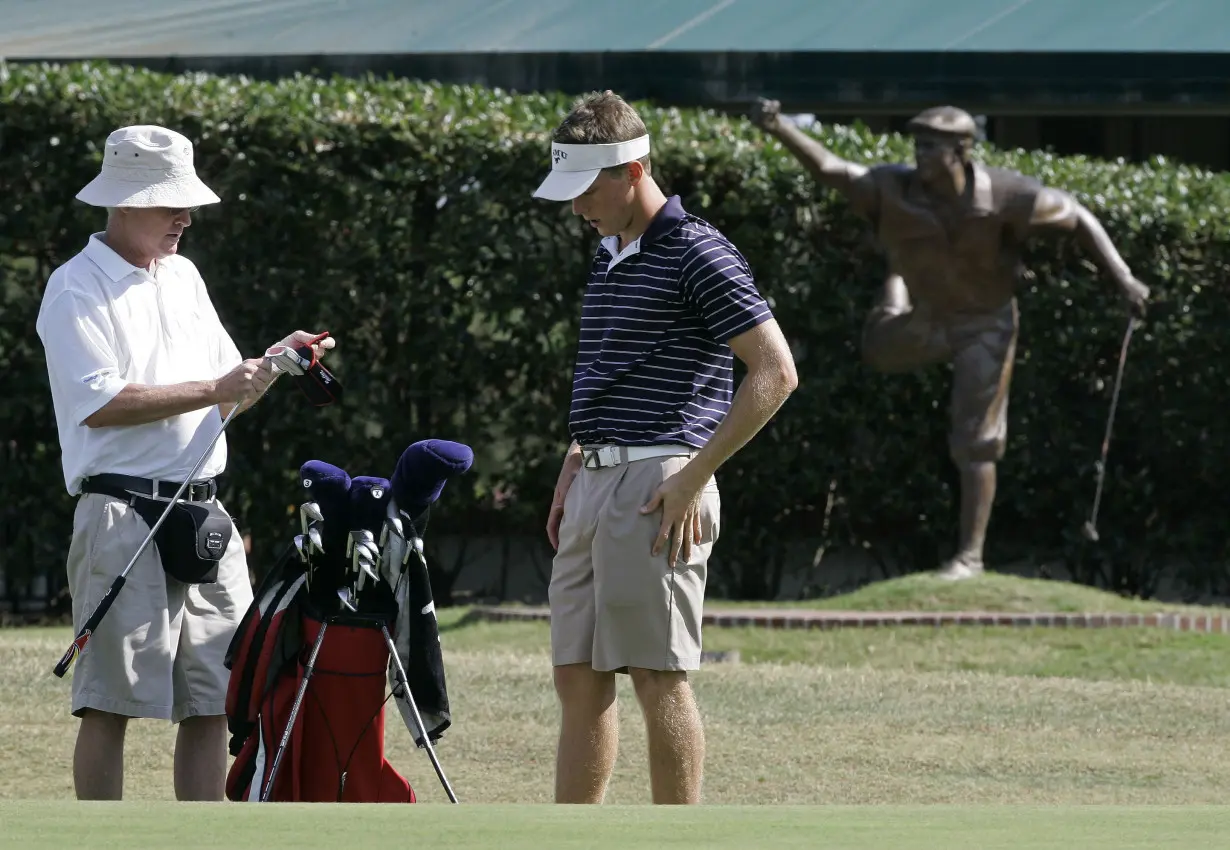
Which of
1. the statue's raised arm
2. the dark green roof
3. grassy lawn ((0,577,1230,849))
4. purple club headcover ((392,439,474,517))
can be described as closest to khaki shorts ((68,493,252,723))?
purple club headcover ((392,439,474,517))

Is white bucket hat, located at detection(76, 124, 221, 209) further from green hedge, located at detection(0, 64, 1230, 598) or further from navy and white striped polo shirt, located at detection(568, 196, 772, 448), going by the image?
green hedge, located at detection(0, 64, 1230, 598)

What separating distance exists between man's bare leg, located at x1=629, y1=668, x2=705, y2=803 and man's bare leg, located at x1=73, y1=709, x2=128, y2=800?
1.27m

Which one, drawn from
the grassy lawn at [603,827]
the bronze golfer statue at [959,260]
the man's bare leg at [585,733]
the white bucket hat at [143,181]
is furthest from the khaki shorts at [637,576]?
the bronze golfer statue at [959,260]

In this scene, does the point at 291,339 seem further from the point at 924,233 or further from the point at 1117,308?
the point at 1117,308

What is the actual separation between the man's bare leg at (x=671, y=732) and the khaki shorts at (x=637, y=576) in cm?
6

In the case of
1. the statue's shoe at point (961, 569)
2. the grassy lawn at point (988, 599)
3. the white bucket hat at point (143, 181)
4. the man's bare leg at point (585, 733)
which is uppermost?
the white bucket hat at point (143, 181)

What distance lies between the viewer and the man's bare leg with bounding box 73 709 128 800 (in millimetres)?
4820

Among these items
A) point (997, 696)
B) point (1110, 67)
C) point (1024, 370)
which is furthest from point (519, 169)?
point (1110, 67)

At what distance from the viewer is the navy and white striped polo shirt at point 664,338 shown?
4551 mm

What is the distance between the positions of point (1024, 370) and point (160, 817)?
359 inches

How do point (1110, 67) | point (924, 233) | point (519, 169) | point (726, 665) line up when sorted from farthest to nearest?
point (1110, 67), point (519, 169), point (924, 233), point (726, 665)

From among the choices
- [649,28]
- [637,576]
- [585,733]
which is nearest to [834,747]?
[585,733]

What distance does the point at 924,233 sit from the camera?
10516 mm

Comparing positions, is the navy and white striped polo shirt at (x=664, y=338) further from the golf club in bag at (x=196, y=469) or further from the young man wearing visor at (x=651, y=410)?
the golf club in bag at (x=196, y=469)
